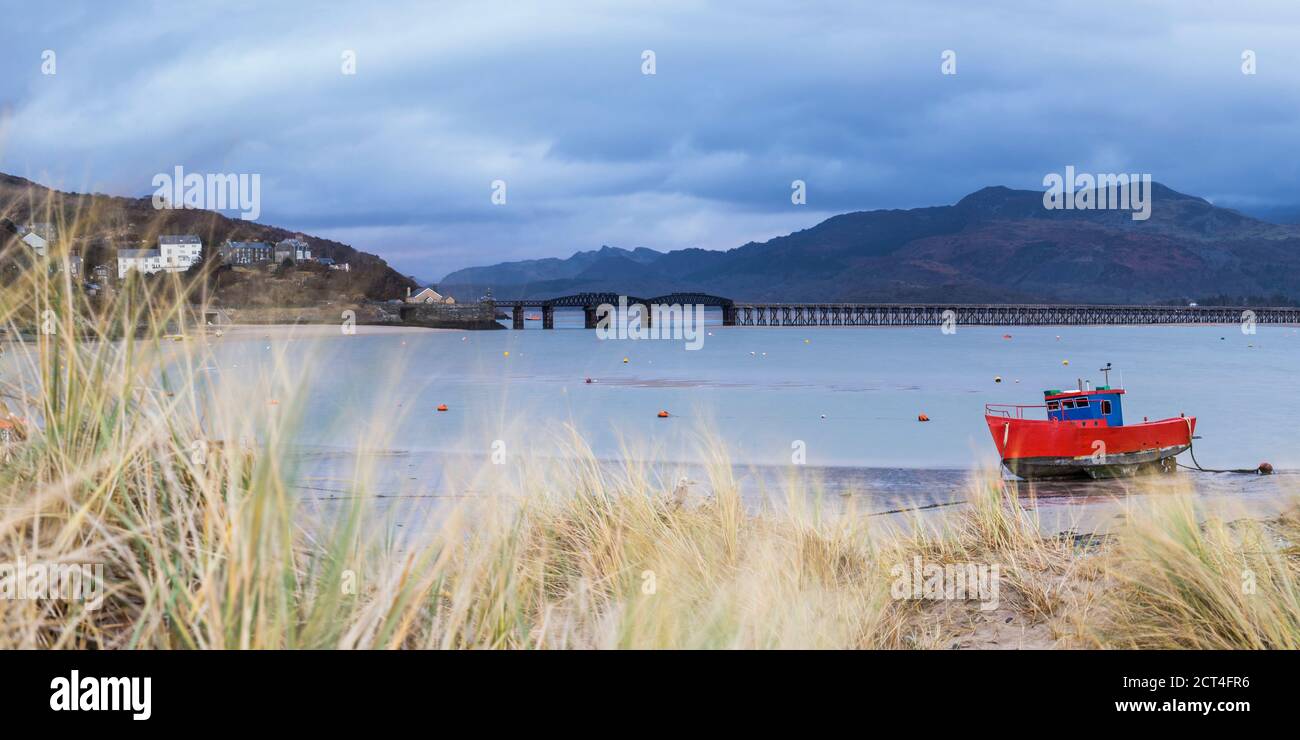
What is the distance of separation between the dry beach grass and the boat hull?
11574 mm

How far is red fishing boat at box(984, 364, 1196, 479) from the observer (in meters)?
20.7

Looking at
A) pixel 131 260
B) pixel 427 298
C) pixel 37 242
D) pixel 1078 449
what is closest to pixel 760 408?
pixel 1078 449

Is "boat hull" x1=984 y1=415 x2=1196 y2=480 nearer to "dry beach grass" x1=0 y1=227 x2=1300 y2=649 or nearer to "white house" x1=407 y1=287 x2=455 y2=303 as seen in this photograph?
"dry beach grass" x1=0 y1=227 x2=1300 y2=649

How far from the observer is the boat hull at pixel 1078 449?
20.7 metres

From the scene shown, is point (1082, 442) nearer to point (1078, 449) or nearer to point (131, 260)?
point (1078, 449)

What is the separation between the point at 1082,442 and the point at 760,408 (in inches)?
882

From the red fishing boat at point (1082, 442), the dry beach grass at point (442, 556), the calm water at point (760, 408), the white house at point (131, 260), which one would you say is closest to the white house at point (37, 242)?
the dry beach grass at point (442, 556)

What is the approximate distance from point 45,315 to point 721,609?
3.91 meters

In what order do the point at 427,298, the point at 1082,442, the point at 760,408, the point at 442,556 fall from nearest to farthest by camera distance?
the point at 442,556
the point at 1082,442
the point at 760,408
the point at 427,298

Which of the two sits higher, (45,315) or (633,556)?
(45,315)

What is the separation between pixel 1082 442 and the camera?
20672 mm

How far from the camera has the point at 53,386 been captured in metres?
5.21
